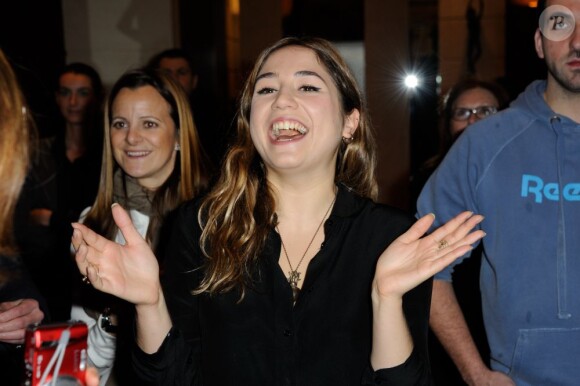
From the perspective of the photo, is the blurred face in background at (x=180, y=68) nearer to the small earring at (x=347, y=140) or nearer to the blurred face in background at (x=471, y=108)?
the blurred face in background at (x=471, y=108)

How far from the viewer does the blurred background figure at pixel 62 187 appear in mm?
3355

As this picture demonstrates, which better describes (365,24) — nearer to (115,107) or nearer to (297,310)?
(115,107)

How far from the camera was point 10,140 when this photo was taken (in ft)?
4.27

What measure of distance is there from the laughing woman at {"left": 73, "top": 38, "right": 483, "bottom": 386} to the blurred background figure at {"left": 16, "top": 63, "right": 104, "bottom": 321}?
1.08 meters

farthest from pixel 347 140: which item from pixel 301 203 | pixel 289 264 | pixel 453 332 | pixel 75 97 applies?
pixel 75 97

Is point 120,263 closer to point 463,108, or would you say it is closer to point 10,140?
point 10,140

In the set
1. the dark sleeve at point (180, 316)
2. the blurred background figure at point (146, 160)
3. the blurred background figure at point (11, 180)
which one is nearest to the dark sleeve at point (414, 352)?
the dark sleeve at point (180, 316)

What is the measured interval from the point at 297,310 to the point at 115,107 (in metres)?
1.52

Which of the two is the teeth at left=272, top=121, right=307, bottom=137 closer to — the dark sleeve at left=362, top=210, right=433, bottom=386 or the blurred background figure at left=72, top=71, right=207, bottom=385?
the dark sleeve at left=362, top=210, right=433, bottom=386

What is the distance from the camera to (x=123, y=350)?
2326mm

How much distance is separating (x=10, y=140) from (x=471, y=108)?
2853mm

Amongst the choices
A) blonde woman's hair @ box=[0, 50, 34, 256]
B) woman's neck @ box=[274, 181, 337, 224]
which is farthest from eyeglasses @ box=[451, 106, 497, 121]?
blonde woman's hair @ box=[0, 50, 34, 256]

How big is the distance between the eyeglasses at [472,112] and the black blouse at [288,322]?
196 cm

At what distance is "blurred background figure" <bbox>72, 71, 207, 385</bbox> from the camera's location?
8.61ft
